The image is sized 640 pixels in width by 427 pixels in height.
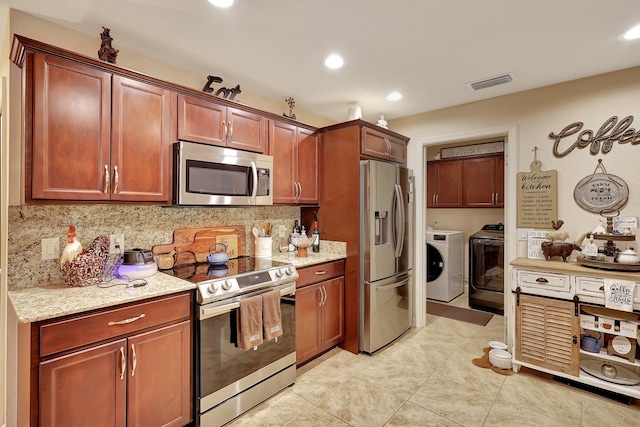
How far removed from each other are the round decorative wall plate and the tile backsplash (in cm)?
311

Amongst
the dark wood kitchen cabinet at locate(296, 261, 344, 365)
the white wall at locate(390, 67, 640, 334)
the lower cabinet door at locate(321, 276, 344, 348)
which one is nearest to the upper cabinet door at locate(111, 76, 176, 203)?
the dark wood kitchen cabinet at locate(296, 261, 344, 365)

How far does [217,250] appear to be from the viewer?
273 cm

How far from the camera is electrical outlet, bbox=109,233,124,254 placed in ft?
7.07

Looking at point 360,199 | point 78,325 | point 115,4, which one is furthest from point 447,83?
point 78,325

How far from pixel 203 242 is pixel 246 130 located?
3.33ft

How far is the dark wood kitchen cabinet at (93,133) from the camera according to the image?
166 centimetres

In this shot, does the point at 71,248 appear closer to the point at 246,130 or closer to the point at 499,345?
the point at 246,130

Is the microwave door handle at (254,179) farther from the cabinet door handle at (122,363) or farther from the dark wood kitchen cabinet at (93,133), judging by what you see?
the cabinet door handle at (122,363)

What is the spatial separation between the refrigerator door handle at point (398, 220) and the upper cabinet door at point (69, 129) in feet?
8.09

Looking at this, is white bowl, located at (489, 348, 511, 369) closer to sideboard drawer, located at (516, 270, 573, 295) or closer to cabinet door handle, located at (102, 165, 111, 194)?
sideboard drawer, located at (516, 270, 573, 295)

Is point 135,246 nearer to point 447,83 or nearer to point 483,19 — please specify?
point 483,19

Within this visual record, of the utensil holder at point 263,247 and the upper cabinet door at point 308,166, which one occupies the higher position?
the upper cabinet door at point 308,166

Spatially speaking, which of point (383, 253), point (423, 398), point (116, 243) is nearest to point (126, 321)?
point (116, 243)

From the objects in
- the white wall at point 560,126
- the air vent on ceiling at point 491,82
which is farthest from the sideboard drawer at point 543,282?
the air vent on ceiling at point 491,82
